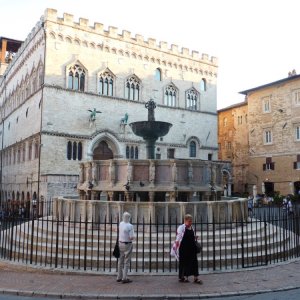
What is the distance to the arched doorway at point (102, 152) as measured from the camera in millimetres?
32219

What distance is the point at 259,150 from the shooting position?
1572 inches

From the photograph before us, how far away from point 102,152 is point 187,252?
2536 cm

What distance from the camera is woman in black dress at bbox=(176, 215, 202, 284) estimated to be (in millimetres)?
7977

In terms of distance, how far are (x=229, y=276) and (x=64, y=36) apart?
2714 cm

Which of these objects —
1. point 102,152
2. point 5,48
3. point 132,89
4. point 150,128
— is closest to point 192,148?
point 132,89

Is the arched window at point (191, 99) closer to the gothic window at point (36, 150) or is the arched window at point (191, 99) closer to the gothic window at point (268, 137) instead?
the gothic window at point (268, 137)

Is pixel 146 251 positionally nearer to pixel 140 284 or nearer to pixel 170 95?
pixel 140 284

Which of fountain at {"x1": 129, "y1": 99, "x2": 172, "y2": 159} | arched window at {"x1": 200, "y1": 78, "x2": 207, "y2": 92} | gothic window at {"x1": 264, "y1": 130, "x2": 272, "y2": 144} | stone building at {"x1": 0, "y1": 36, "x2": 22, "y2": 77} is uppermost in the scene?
stone building at {"x1": 0, "y1": 36, "x2": 22, "y2": 77}

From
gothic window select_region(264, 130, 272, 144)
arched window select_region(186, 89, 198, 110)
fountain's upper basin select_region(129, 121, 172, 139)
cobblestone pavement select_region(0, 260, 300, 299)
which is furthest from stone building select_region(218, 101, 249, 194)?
cobblestone pavement select_region(0, 260, 300, 299)

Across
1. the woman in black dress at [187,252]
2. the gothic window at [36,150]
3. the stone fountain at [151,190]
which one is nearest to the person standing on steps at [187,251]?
→ the woman in black dress at [187,252]

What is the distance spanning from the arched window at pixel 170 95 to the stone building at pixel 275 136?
31.6ft

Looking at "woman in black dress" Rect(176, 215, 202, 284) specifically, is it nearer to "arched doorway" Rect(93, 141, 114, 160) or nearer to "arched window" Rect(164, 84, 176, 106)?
"arched doorway" Rect(93, 141, 114, 160)

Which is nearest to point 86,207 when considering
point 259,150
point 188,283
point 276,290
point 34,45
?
point 188,283

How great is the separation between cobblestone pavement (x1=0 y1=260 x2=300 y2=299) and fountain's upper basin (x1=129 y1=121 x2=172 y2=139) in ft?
23.7
